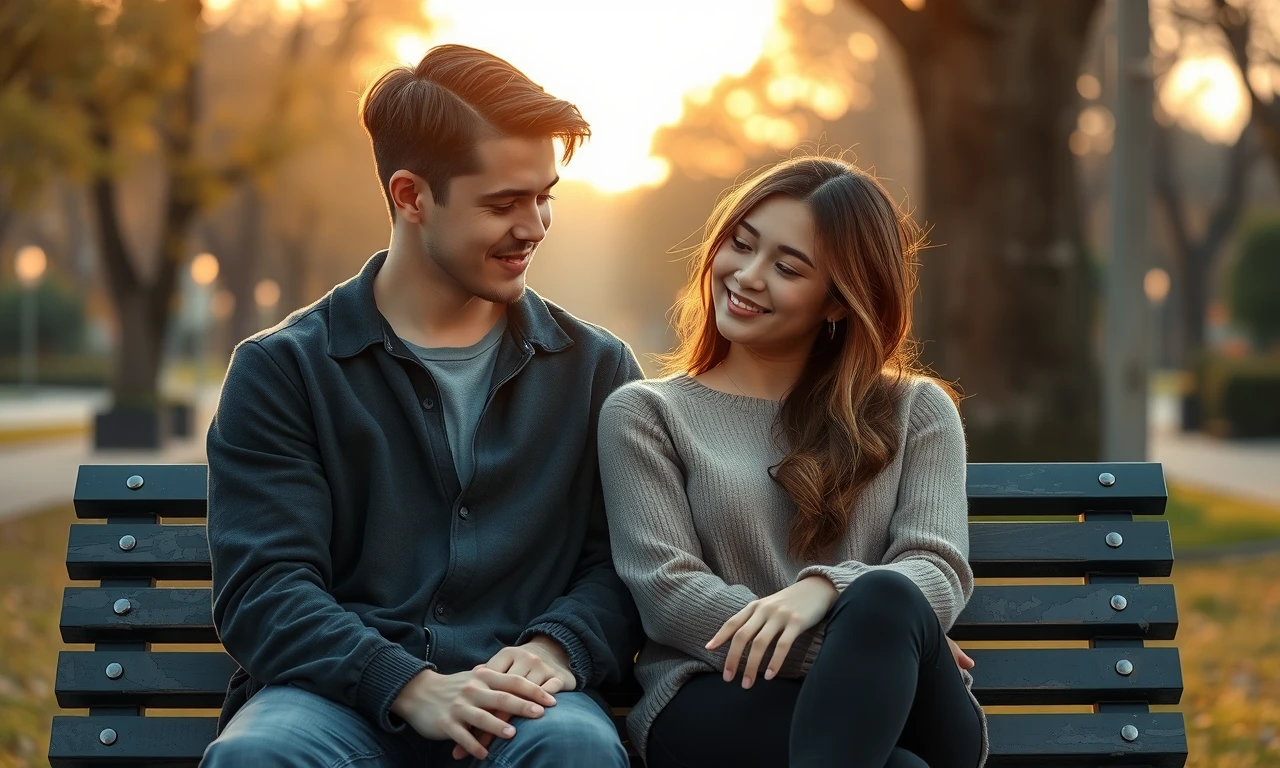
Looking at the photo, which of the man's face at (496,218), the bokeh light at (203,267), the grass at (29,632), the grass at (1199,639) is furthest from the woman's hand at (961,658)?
the bokeh light at (203,267)

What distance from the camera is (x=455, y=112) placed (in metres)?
3.40

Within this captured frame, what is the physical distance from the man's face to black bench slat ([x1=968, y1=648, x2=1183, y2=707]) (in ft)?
4.52

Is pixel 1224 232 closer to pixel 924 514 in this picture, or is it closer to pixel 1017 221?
pixel 1017 221

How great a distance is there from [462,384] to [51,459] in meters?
17.0

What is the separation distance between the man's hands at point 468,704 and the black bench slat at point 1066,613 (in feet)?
3.68

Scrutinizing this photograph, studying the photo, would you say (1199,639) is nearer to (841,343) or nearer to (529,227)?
(841,343)

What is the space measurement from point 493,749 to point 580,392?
901 millimetres

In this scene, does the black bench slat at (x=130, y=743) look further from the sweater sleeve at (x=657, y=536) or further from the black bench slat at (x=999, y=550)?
the sweater sleeve at (x=657, y=536)

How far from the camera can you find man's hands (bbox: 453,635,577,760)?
124 inches

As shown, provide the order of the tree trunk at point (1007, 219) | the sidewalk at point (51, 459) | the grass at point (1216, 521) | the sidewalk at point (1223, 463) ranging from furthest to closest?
the sidewalk at point (1223, 463), the sidewalk at point (51, 459), the tree trunk at point (1007, 219), the grass at point (1216, 521)

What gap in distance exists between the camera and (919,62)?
1226 centimetres

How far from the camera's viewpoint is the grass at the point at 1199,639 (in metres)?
5.63

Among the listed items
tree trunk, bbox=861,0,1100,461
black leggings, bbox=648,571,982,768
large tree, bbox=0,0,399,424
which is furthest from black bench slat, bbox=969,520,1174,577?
large tree, bbox=0,0,399,424

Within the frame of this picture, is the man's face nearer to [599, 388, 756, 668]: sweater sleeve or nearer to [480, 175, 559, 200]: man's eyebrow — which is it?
[480, 175, 559, 200]: man's eyebrow
